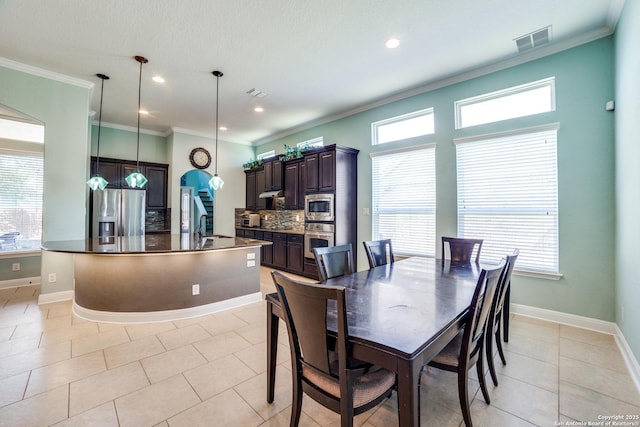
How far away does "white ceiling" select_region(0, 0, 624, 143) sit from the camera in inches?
102

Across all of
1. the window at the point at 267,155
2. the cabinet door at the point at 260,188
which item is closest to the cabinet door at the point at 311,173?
the cabinet door at the point at 260,188

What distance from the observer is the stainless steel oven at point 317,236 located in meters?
4.85

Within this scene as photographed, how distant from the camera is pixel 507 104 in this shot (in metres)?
3.51

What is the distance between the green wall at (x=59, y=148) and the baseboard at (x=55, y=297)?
5 cm

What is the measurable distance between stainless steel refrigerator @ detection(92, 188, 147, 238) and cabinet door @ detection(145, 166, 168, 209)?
23.5 inches

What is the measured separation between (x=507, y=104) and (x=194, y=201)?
6211 millimetres

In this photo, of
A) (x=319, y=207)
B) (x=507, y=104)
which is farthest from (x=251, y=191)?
(x=507, y=104)

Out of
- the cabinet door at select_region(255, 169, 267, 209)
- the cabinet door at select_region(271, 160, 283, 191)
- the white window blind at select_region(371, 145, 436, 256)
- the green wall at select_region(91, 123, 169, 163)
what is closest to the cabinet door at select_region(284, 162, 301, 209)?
the cabinet door at select_region(271, 160, 283, 191)

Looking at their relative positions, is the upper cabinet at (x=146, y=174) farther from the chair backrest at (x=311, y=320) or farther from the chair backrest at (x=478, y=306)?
the chair backrest at (x=478, y=306)

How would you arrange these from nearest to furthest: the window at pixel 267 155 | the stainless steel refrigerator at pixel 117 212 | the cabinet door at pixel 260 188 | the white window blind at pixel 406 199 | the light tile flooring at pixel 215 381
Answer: the light tile flooring at pixel 215 381, the white window blind at pixel 406 199, the stainless steel refrigerator at pixel 117 212, the cabinet door at pixel 260 188, the window at pixel 267 155

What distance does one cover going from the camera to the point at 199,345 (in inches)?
104

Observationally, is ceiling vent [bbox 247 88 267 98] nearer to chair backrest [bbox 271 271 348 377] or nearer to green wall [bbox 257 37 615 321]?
green wall [bbox 257 37 615 321]

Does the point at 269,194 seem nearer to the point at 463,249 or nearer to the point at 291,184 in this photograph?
the point at 291,184

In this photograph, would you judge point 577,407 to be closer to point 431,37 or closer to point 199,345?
point 199,345
